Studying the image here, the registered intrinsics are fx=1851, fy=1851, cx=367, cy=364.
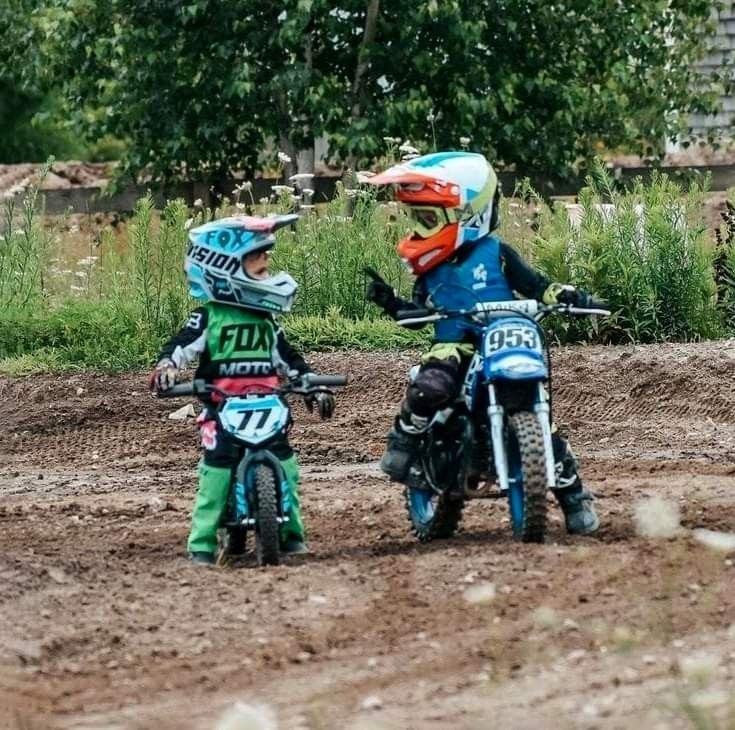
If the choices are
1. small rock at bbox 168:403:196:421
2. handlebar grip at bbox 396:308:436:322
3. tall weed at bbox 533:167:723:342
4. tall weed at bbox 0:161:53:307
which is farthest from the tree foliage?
handlebar grip at bbox 396:308:436:322

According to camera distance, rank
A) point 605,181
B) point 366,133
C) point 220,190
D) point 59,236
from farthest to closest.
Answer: point 220,190
point 366,133
point 59,236
point 605,181

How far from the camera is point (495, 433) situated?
706 centimetres

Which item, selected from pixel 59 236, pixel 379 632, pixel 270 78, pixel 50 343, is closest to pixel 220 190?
pixel 270 78

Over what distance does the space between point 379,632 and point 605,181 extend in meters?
7.08

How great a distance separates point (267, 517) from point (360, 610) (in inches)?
44.3

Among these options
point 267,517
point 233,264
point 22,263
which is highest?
point 233,264

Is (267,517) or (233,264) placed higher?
(233,264)

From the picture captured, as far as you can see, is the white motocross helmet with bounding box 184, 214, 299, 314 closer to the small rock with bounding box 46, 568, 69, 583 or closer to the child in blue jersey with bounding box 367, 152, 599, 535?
the child in blue jersey with bounding box 367, 152, 599, 535

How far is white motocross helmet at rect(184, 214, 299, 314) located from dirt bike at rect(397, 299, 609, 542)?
0.54 meters

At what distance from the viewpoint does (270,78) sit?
1661 cm

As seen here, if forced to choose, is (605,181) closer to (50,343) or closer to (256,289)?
(50,343)

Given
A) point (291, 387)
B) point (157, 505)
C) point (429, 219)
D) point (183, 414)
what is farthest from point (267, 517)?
point (183, 414)

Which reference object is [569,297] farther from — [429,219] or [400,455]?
[400,455]

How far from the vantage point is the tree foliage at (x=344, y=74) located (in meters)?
16.1
